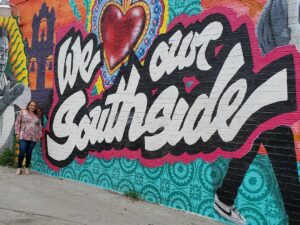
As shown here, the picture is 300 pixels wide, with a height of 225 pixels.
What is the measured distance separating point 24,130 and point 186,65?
4387mm

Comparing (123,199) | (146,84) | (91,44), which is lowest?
(123,199)

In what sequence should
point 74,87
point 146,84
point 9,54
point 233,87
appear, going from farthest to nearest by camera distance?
point 9,54 < point 74,87 < point 146,84 < point 233,87

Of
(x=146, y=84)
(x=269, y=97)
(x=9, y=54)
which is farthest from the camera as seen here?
(x=9, y=54)

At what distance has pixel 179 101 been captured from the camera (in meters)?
6.88

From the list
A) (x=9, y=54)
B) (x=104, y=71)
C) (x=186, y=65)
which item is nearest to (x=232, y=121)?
(x=186, y=65)

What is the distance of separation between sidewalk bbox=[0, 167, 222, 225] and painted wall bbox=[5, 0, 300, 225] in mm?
299

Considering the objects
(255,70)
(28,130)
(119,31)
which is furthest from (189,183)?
(28,130)

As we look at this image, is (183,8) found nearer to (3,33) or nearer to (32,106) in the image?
(32,106)

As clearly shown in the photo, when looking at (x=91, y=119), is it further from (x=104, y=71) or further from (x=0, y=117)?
(x=0, y=117)

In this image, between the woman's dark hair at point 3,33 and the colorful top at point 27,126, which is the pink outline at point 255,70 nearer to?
the colorful top at point 27,126

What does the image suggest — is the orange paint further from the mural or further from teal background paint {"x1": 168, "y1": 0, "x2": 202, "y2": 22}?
teal background paint {"x1": 168, "y1": 0, "x2": 202, "y2": 22}

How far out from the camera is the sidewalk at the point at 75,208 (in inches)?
240

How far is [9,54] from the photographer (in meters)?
11.4

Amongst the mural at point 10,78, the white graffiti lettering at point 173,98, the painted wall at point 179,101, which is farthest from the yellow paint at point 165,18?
the mural at point 10,78
